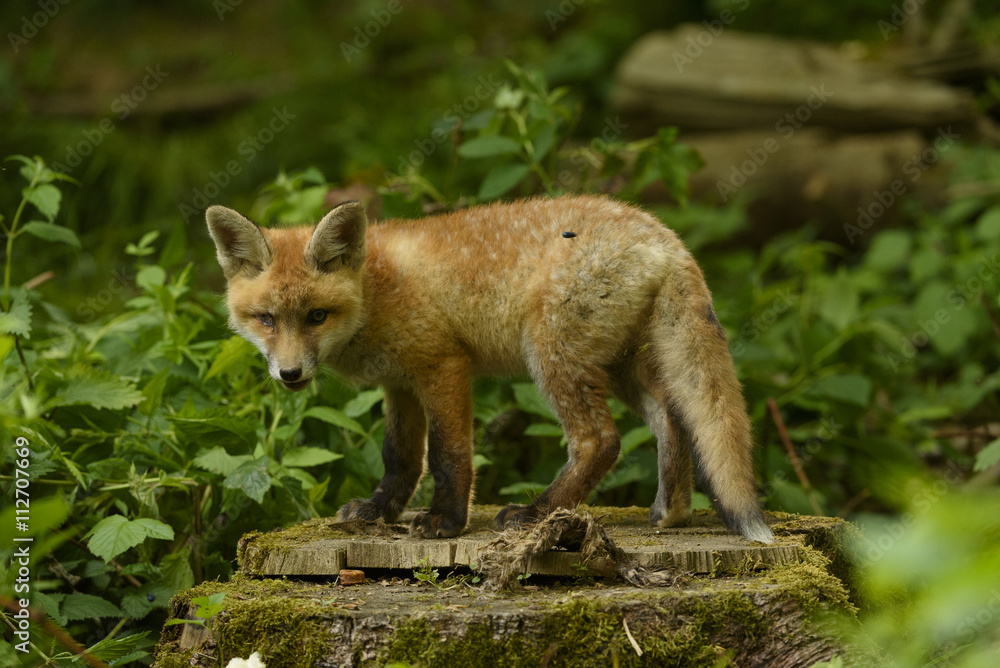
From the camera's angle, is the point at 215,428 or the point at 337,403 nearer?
the point at 215,428

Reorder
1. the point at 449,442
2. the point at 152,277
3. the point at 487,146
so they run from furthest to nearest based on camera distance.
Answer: the point at 487,146 < the point at 152,277 < the point at 449,442

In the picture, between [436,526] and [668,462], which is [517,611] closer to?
[436,526]

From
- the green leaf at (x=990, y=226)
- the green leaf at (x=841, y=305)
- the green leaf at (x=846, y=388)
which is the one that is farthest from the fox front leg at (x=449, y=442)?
the green leaf at (x=990, y=226)

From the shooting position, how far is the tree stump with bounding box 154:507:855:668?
2.53 metres

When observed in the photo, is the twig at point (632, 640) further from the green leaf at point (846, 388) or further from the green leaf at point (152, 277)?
the green leaf at point (152, 277)

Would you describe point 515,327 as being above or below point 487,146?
below

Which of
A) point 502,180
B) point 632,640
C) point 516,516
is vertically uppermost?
point 502,180

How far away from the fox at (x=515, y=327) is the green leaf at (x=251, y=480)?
41 cm

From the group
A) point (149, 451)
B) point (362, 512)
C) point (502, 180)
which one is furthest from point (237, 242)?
point (502, 180)

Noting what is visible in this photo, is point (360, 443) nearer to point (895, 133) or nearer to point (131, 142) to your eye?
point (895, 133)

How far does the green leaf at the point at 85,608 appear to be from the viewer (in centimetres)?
335

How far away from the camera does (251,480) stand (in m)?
3.55

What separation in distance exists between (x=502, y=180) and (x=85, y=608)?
10.8ft

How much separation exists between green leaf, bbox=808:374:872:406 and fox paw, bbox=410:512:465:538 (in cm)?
291
